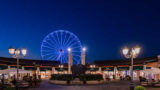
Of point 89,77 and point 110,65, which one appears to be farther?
point 110,65

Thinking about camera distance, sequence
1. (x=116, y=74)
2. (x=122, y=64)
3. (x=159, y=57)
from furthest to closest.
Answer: (x=116, y=74)
(x=122, y=64)
(x=159, y=57)

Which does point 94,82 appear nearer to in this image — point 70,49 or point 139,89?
point 70,49

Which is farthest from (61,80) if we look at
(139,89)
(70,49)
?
(139,89)

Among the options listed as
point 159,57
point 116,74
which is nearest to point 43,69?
point 116,74

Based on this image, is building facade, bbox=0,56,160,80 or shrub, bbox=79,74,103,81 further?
building facade, bbox=0,56,160,80

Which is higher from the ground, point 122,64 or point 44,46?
point 44,46

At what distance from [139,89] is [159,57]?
25.1m

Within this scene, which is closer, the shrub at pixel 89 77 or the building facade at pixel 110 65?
the shrub at pixel 89 77

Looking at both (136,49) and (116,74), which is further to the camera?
(116,74)

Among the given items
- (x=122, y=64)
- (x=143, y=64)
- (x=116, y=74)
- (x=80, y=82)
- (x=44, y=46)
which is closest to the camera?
(x=80, y=82)

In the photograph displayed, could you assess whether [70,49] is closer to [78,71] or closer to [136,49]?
[78,71]

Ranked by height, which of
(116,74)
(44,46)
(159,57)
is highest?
(44,46)

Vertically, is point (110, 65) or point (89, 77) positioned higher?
point (110, 65)

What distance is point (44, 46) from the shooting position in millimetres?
45625
